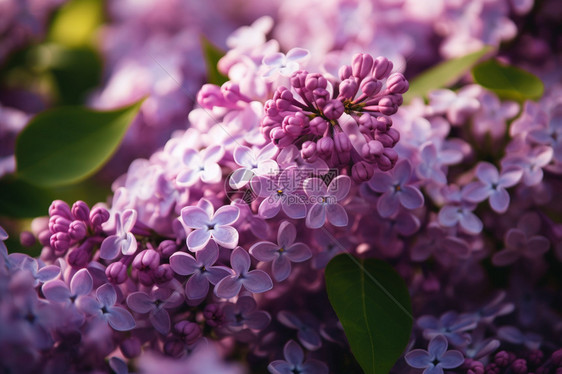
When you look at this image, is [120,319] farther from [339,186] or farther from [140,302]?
[339,186]

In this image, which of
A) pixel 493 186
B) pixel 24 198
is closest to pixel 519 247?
pixel 493 186

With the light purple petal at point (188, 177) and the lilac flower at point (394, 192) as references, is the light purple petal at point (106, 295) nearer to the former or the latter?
the light purple petal at point (188, 177)

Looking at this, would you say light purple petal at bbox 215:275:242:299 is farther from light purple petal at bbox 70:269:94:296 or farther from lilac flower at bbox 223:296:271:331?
light purple petal at bbox 70:269:94:296

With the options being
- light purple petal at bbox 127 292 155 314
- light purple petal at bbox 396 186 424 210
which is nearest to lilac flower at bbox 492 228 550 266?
light purple petal at bbox 396 186 424 210

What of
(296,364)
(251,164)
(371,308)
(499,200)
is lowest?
(296,364)

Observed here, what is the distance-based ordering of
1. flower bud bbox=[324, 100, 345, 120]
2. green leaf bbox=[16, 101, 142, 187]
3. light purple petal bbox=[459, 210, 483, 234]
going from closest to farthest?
flower bud bbox=[324, 100, 345, 120] → light purple petal bbox=[459, 210, 483, 234] → green leaf bbox=[16, 101, 142, 187]

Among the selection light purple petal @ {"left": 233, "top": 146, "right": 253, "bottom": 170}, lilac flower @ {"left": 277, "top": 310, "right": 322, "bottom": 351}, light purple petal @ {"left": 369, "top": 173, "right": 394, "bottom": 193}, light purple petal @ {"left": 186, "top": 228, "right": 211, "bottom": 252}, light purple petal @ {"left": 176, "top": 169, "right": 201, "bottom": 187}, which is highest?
light purple petal @ {"left": 233, "top": 146, "right": 253, "bottom": 170}

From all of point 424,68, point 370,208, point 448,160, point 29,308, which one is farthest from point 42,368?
point 424,68
